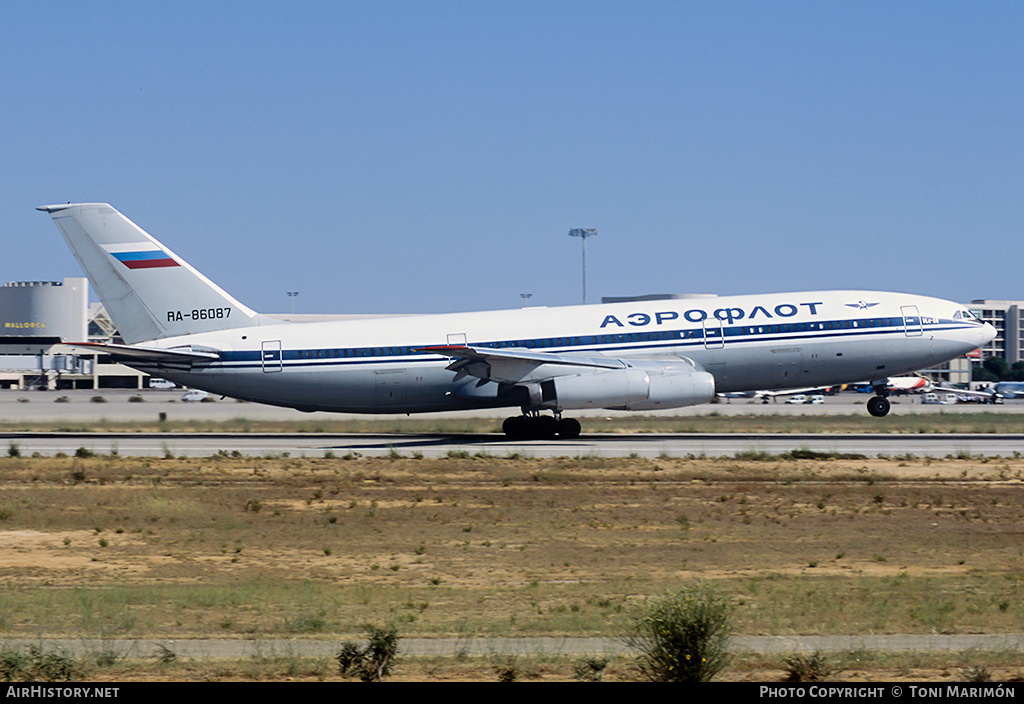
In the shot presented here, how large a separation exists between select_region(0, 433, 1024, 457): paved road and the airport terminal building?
186 ft

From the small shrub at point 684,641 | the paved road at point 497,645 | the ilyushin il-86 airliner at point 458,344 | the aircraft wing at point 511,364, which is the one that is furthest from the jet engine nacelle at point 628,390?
the small shrub at point 684,641

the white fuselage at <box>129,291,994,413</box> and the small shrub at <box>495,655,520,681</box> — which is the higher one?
the white fuselage at <box>129,291,994,413</box>

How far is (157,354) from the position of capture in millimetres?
34125

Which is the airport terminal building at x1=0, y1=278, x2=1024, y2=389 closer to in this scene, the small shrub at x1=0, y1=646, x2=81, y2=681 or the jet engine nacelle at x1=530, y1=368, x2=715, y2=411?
the jet engine nacelle at x1=530, y1=368, x2=715, y2=411

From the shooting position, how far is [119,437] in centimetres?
3919

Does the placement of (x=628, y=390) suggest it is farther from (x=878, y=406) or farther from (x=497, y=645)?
(x=497, y=645)

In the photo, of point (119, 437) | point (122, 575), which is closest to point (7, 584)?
point (122, 575)

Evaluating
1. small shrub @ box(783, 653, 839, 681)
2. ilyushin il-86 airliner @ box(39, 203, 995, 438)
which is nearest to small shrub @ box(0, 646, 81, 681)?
small shrub @ box(783, 653, 839, 681)

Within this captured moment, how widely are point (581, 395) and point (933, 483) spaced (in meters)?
12.3

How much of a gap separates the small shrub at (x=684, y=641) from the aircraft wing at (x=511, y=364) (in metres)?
23.7

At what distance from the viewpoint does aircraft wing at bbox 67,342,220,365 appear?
33.8 metres

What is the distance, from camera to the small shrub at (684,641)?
885 centimetres

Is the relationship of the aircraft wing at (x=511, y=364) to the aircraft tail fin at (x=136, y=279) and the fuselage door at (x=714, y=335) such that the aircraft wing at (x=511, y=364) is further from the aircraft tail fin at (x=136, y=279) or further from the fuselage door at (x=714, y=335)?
the aircraft tail fin at (x=136, y=279)
